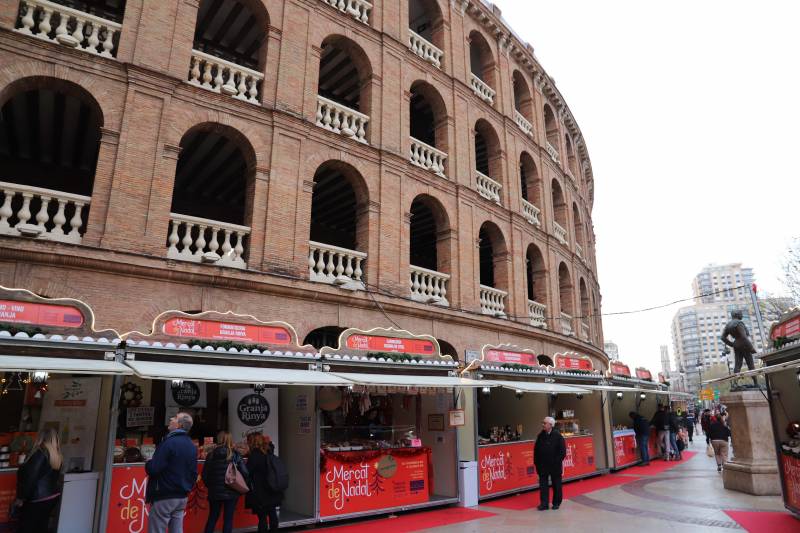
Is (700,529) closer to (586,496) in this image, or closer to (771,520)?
(771,520)

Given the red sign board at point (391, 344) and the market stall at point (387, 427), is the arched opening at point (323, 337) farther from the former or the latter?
the red sign board at point (391, 344)

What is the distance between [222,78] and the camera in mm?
13102

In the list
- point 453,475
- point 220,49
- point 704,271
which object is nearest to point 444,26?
point 220,49

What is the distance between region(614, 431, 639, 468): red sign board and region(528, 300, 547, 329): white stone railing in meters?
4.83

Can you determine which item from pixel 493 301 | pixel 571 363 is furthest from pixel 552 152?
pixel 571 363

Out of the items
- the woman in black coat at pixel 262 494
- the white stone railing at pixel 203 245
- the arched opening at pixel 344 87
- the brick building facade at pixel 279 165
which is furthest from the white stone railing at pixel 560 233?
the woman in black coat at pixel 262 494

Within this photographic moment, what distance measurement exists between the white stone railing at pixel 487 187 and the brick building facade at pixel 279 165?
0.09 m

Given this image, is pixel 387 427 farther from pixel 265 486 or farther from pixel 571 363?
pixel 571 363

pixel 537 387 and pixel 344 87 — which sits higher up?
pixel 344 87

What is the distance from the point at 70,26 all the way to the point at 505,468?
49.6ft

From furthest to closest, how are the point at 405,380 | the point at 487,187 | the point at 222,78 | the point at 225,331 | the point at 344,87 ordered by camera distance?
the point at 487,187, the point at 344,87, the point at 222,78, the point at 405,380, the point at 225,331

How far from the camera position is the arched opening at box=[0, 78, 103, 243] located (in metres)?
12.1

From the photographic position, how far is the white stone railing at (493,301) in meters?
17.9

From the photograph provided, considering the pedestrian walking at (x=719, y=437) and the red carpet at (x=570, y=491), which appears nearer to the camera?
the red carpet at (x=570, y=491)
